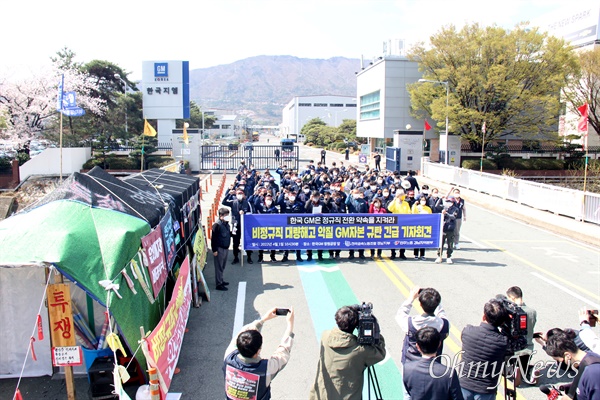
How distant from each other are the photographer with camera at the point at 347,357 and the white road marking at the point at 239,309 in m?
4.05

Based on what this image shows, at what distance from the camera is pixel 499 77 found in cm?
A: 3534

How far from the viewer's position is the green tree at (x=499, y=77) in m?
35.9

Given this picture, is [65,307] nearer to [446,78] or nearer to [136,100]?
[446,78]

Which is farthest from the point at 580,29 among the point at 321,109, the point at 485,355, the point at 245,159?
the point at 321,109

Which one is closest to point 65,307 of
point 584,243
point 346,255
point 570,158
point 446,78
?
point 346,255

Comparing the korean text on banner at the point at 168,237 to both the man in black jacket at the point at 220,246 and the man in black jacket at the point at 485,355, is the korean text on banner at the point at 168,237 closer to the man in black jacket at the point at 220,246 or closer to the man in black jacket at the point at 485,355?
the man in black jacket at the point at 220,246

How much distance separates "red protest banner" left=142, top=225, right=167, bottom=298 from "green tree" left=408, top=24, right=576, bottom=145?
101 ft

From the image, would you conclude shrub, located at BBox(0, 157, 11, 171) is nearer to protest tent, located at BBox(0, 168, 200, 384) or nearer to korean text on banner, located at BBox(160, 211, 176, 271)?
korean text on banner, located at BBox(160, 211, 176, 271)

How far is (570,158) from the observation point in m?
40.7

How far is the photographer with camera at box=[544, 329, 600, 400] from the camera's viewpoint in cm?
400

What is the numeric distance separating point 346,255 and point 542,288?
4.89 meters

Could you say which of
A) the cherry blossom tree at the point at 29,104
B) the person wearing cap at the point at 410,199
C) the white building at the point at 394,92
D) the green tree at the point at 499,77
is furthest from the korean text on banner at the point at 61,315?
the white building at the point at 394,92

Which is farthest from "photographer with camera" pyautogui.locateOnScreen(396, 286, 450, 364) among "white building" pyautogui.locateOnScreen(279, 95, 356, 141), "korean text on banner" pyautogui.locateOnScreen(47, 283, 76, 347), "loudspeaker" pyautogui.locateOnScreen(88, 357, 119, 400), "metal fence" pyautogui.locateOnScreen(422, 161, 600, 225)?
"white building" pyautogui.locateOnScreen(279, 95, 356, 141)

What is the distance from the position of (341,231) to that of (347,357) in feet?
28.0
